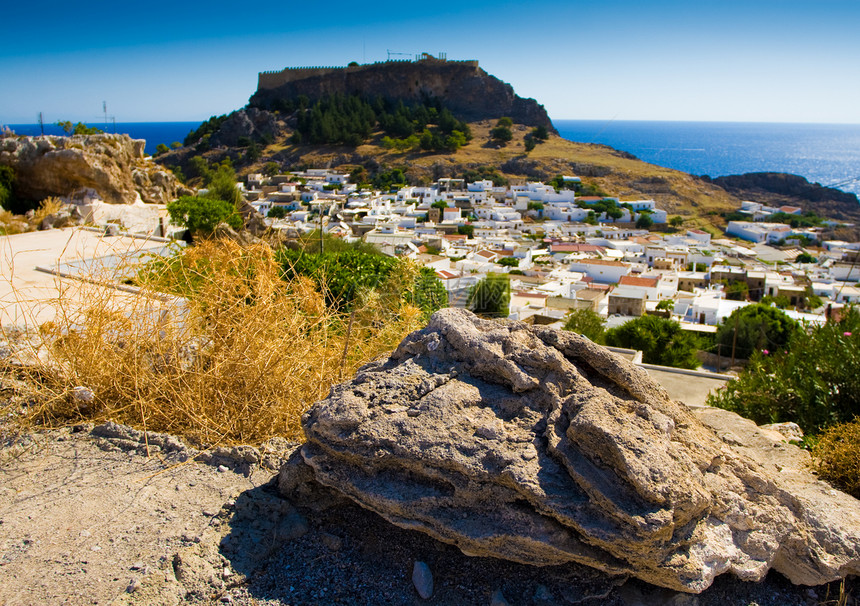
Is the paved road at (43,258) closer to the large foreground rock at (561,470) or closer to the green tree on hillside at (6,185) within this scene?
the green tree on hillside at (6,185)

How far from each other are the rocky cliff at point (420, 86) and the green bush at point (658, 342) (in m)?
61.5

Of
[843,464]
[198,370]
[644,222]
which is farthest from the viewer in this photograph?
[644,222]

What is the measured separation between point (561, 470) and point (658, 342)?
47.1 ft

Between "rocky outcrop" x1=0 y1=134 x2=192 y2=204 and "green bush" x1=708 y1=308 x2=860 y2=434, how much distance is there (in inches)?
457

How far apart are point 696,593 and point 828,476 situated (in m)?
1.12

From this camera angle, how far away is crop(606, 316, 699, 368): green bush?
14312mm

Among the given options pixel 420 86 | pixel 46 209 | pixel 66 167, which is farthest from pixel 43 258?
pixel 420 86

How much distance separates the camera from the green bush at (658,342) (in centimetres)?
1431

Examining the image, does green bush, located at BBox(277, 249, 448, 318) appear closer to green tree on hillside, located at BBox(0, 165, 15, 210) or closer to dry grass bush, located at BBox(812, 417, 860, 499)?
dry grass bush, located at BBox(812, 417, 860, 499)

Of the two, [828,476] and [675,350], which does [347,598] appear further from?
[675,350]

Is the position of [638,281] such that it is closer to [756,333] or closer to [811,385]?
[756,333]

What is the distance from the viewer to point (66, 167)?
11781mm

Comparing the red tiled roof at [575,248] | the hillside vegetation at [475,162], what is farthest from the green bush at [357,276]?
the hillside vegetation at [475,162]

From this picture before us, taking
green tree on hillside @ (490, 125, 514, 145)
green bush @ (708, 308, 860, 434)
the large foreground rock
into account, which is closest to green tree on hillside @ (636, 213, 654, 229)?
green tree on hillside @ (490, 125, 514, 145)
